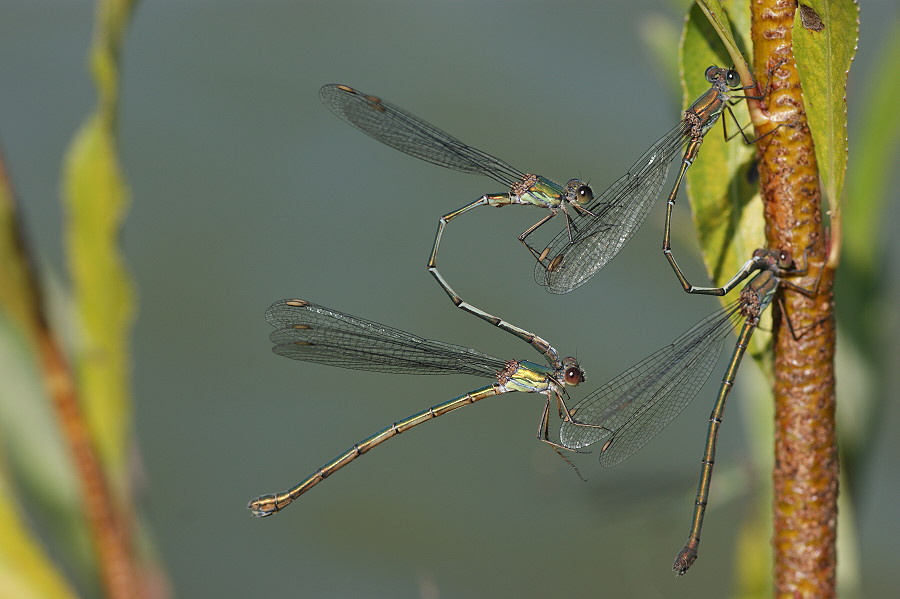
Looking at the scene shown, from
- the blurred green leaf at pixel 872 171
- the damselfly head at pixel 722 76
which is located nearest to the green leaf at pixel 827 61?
the damselfly head at pixel 722 76

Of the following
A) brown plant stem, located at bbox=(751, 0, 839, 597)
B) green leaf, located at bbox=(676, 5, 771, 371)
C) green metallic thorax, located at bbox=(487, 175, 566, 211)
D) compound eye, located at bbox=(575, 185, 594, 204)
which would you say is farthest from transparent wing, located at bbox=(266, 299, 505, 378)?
brown plant stem, located at bbox=(751, 0, 839, 597)

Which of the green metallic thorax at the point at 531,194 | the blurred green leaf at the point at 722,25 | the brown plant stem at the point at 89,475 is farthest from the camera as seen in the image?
the brown plant stem at the point at 89,475

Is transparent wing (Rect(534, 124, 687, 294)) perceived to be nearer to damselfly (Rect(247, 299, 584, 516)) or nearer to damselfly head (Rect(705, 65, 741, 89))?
damselfly head (Rect(705, 65, 741, 89))

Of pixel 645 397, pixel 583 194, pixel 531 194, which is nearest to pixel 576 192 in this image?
pixel 583 194

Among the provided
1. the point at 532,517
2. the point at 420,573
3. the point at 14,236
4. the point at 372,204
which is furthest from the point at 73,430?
the point at 372,204

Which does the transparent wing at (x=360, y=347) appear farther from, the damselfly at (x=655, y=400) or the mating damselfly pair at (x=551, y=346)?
the damselfly at (x=655, y=400)
